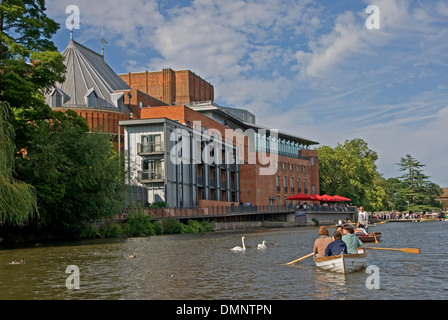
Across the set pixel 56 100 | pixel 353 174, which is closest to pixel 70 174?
pixel 56 100

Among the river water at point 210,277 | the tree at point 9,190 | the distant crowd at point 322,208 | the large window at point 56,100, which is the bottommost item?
the river water at point 210,277

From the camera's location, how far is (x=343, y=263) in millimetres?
16500

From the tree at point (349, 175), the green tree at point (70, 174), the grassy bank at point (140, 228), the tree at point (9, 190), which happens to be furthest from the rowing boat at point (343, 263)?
the tree at point (349, 175)

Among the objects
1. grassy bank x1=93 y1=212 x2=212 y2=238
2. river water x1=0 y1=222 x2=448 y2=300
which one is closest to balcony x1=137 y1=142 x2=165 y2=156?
grassy bank x1=93 y1=212 x2=212 y2=238

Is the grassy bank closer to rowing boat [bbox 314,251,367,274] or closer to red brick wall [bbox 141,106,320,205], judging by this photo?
red brick wall [bbox 141,106,320,205]

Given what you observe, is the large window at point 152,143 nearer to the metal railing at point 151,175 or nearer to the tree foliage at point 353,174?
the metal railing at point 151,175

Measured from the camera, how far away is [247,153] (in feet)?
276

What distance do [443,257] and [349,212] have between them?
7186 cm

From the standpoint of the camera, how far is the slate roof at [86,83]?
66.1 m

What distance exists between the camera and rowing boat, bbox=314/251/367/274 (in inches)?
652

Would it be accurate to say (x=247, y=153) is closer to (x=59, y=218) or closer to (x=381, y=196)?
(x=381, y=196)

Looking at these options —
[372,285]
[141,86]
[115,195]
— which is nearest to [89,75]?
[141,86]

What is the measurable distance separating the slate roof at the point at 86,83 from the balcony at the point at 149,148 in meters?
13.9

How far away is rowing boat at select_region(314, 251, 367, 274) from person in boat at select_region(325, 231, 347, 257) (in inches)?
14.0
